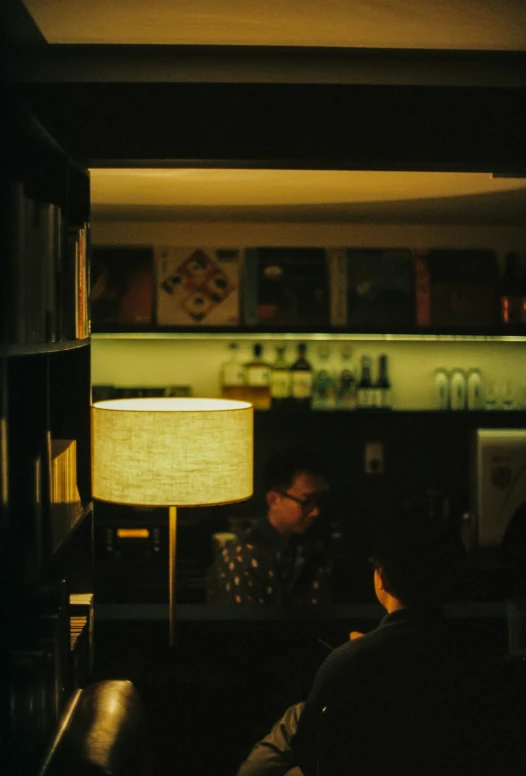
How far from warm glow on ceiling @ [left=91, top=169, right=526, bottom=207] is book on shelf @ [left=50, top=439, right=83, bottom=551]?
1225 mm

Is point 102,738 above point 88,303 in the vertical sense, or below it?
below

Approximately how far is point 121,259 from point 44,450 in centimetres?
226

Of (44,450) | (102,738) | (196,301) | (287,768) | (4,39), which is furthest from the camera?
(196,301)

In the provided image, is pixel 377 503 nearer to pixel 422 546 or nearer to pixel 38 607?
pixel 422 546

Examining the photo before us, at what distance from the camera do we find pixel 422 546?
210 centimetres

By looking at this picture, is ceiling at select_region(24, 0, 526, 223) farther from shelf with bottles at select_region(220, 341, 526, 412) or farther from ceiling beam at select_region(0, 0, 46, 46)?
shelf with bottles at select_region(220, 341, 526, 412)

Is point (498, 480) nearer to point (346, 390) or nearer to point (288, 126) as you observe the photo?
point (346, 390)

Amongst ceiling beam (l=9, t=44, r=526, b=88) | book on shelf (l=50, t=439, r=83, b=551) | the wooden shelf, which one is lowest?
book on shelf (l=50, t=439, r=83, b=551)

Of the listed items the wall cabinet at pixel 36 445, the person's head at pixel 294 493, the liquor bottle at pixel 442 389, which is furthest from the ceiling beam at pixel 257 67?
the liquor bottle at pixel 442 389

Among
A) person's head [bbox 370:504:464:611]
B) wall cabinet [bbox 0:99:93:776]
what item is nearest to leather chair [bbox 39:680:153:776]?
wall cabinet [bbox 0:99:93:776]

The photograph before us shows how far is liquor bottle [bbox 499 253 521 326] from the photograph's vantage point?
12.8 ft

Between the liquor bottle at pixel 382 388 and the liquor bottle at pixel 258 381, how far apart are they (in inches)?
22.1

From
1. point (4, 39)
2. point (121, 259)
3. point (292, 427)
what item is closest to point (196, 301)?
point (121, 259)

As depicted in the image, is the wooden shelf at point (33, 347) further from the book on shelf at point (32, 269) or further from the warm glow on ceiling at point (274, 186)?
the warm glow on ceiling at point (274, 186)
